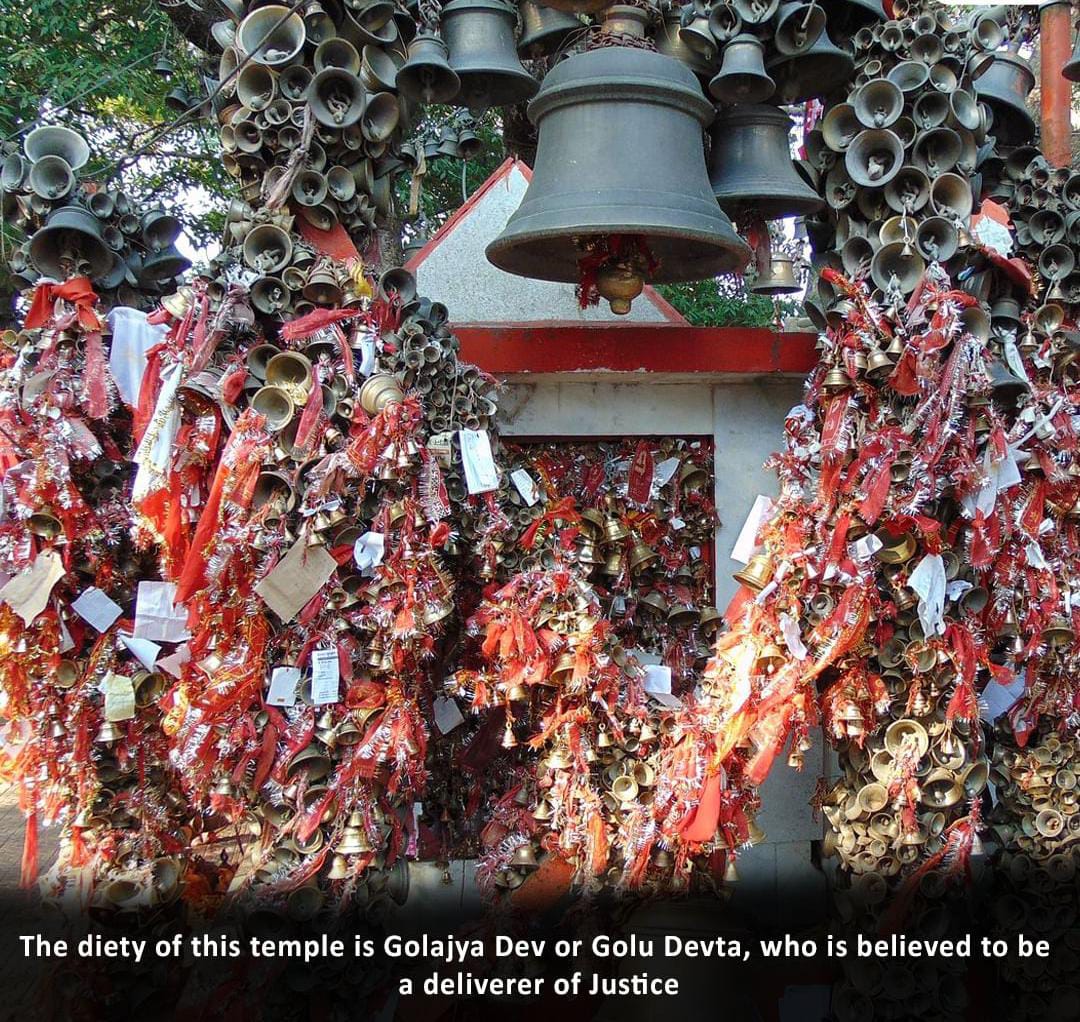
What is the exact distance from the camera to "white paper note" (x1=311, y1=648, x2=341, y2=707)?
2.64m

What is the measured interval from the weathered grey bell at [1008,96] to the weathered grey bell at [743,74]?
Answer: 2.42ft

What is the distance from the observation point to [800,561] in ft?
9.12

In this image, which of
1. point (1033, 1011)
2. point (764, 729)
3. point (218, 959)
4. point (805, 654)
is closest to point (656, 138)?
point (805, 654)

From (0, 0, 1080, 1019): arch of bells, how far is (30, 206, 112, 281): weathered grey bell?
0.01 metres

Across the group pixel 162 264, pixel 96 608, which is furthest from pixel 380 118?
pixel 96 608

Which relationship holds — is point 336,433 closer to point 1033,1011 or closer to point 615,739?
point 615,739

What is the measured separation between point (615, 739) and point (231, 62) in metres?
2.19

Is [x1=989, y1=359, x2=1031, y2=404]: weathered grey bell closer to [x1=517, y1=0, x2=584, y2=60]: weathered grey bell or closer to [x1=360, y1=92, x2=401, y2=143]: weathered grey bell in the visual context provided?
[x1=517, y1=0, x2=584, y2=60]: weathered grey bell

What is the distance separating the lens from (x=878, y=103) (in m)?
2.85

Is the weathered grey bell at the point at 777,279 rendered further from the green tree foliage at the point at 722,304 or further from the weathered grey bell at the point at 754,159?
the green tree foliage at the point at 722,304

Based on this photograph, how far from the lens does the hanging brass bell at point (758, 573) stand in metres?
2.83

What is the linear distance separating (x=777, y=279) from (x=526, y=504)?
1.71 meters

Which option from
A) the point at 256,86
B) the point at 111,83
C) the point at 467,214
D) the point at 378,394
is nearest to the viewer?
the point at 378,394

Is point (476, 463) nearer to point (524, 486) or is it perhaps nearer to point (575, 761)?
point (524, 486)
